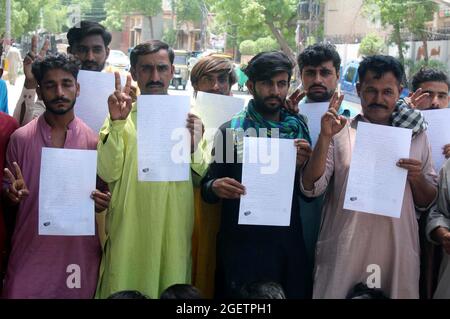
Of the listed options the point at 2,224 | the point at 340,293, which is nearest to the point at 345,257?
the point at 340,293

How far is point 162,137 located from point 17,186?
30.6 inches

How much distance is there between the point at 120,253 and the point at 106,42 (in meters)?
1.81

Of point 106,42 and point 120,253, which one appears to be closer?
point 120,253

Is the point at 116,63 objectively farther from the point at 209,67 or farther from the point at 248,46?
the point at 248,46

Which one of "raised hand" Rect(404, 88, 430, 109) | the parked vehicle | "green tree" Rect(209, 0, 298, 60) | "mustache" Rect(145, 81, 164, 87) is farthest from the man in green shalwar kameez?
the parked vehicle

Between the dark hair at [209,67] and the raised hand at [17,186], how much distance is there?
1511 millimetres

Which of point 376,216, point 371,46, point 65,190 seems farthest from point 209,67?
point 371,46

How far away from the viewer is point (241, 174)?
3258 millimetres

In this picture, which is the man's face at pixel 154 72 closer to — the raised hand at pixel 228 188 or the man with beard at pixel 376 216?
the raised hand at pixel 228 188

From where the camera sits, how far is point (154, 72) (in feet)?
11.7

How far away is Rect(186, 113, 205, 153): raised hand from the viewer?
330 cm

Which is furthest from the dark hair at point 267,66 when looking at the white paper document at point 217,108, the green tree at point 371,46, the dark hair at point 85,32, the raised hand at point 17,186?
the green tree at point 371,46
